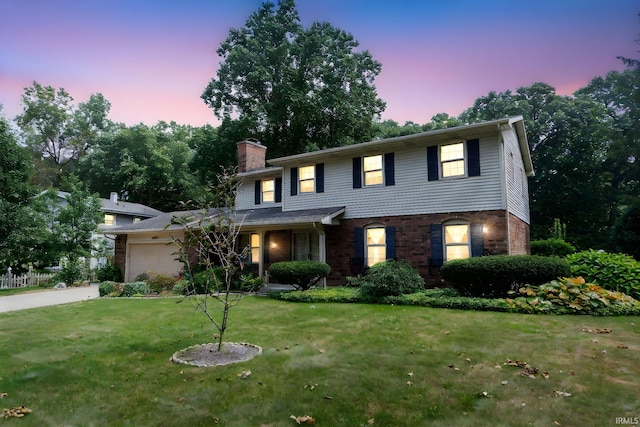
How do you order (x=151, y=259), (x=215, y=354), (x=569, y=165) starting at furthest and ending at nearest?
(x=569, y=165), (x=151, y=259), (x=215, y=354)

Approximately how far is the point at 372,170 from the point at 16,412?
1210 centimetres

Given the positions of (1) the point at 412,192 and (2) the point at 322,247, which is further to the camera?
(2) the point at 322,247

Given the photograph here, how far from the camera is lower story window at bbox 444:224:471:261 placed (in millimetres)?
11984

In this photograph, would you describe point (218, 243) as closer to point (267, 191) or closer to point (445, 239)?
point (445, 239)

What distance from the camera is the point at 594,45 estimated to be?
13.1m

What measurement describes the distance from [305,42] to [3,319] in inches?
1002

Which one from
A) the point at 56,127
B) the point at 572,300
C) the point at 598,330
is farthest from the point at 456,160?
the point at 56,127

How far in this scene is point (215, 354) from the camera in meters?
5.59

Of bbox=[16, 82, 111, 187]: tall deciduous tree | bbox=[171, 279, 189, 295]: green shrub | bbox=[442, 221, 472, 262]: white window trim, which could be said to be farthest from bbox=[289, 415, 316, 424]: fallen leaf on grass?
bbox=[16, 82, 111, 187]: tall deciduous tree

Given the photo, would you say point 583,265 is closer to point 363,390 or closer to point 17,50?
point 363,390

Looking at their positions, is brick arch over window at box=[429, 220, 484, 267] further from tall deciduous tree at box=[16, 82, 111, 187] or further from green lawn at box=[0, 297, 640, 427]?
tall deciduous tree at box=[16, 82, 111, 187]

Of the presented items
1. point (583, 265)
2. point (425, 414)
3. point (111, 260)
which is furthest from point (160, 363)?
point (111, 260)

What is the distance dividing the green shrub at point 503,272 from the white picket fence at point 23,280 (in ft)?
65.7

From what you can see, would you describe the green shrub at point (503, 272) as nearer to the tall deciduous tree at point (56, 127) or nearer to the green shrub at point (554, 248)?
the green shrub at point (554, 248)
